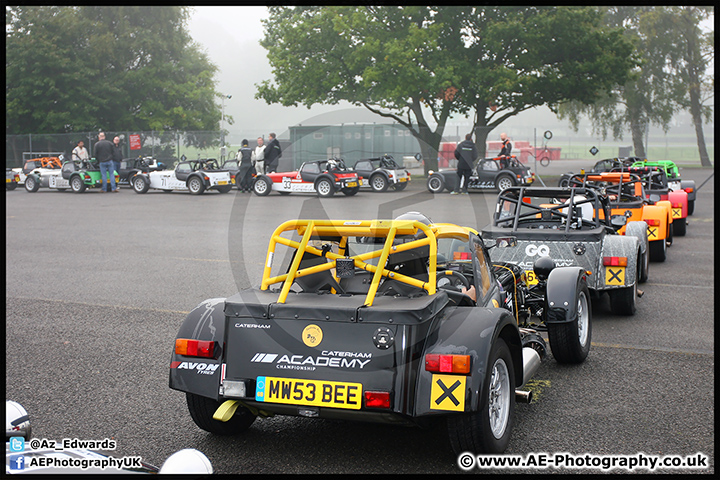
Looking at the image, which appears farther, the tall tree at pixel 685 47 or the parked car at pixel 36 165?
the tall tree at pixel 685 47

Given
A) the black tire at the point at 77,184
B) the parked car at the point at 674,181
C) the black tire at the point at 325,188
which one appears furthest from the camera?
the black tire at the point at 77,184

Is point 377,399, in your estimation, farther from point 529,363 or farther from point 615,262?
point 615,262

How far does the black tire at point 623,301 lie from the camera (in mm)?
7047

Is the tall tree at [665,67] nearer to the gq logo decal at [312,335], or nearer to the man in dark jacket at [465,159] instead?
the man in dark jacket at [465,159]

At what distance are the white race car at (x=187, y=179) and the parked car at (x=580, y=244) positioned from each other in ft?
54.9

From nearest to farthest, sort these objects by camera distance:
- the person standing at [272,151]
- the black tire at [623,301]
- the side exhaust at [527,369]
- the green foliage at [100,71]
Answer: the side exhaust at [527,369]
the black tire at [623,301]
the person standing at [272,151]
the green foliage at [100,71]

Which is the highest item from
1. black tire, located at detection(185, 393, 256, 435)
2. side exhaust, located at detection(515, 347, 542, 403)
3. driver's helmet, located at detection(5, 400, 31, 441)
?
driver's helmet, located at detection(5, 400, 31, 441)

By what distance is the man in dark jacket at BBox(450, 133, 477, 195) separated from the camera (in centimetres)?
2228

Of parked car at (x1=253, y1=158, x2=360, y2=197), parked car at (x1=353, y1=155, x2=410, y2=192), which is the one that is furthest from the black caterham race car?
parked car at (x1=353, y1=155, x2=410, y2=192)

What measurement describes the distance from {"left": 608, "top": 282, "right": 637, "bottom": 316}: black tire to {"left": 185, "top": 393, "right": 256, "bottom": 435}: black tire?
→ 4.48 metres

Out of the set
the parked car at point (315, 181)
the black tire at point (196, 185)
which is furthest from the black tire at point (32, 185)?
the parked car at point (315, 181)

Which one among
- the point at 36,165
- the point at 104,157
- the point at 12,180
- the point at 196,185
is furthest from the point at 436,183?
the point at 12,180

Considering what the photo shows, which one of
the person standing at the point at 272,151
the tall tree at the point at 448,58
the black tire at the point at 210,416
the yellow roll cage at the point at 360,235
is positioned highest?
the tall tree at the point at 448,58

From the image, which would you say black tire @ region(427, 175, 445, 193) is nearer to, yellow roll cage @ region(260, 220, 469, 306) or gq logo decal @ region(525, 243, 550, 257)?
gq logo decal @ region(525, 243, 550, 257)
